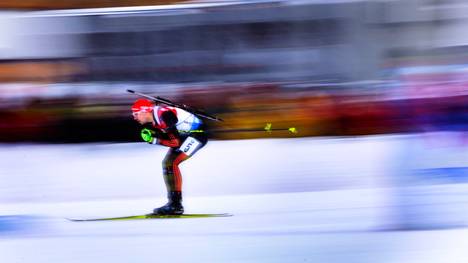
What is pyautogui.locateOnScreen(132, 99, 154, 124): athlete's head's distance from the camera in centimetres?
208

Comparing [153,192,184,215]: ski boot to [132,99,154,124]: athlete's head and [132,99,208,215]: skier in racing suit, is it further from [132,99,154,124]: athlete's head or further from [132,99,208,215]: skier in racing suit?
[132,99,154,124]: athlete's head

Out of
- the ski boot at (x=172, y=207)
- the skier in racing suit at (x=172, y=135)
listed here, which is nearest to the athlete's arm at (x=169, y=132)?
the skier in racing suit at (x=172, y=135)

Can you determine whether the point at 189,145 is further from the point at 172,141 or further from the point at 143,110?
the point at 143,110

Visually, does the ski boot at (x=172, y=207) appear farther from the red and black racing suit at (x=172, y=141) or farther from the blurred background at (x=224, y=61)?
the blurred background at (x=224, y=61)

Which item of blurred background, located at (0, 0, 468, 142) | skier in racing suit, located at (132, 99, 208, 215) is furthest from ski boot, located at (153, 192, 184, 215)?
blurred background, located at (0, 0, 468, 142)

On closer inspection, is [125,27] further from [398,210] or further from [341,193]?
[398,210]

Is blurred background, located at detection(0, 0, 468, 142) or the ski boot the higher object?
blurred background, located at detection(0, 0, 468, 142)

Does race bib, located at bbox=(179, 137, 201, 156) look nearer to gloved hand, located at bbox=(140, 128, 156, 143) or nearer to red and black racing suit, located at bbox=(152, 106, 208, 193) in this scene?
red and black racing suit, located at bbox=(152, 106, 208, 193)

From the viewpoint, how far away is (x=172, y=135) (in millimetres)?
2119

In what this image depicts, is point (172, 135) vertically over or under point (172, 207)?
over

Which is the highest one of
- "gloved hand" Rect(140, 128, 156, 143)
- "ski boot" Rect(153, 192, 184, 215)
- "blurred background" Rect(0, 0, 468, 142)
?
"blurred background" Rect(0, 0, 468, 142)

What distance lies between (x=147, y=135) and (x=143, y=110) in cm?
9

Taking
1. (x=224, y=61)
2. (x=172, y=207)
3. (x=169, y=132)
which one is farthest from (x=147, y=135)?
(x=224, y=61)

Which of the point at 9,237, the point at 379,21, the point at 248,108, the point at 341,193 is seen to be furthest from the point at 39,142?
the point at 379,21
